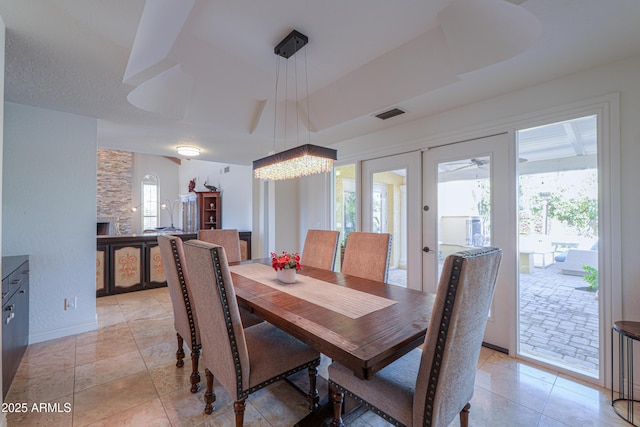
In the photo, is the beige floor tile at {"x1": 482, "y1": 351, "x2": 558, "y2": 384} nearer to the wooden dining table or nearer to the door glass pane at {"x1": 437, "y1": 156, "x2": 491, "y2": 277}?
the door glass pane at {"x1": 437, "y1": 156, "x2": 491, "y2": 277}

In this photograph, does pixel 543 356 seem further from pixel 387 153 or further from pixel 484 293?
pixel 387 153

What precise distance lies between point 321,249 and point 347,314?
1.57m

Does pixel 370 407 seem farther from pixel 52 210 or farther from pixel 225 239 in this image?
pixel 52 210

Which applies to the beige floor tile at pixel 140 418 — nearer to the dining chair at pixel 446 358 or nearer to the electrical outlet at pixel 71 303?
the dining chair at pixel 446 358

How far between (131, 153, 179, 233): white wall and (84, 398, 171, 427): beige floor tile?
27.8 feet

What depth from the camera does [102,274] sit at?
13.8 ft

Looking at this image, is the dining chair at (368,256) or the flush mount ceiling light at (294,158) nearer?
the flush mount ceiling light at (294,158)

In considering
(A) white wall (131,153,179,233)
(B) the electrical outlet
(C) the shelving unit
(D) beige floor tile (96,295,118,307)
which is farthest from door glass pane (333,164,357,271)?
(A) white wall (131,153,179,233)

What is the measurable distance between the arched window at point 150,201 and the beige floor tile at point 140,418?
28.3 feet

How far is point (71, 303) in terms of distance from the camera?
2916 millimetres

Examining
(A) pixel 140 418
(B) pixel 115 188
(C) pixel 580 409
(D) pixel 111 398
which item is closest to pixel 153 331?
(D) pixel 111 398

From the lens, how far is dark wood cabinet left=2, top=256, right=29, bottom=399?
182cm

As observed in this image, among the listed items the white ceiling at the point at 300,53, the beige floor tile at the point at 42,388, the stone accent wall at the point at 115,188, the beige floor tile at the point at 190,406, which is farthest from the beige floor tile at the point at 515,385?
the stone accent wall at the point at 115,188

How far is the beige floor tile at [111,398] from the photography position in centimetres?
175
